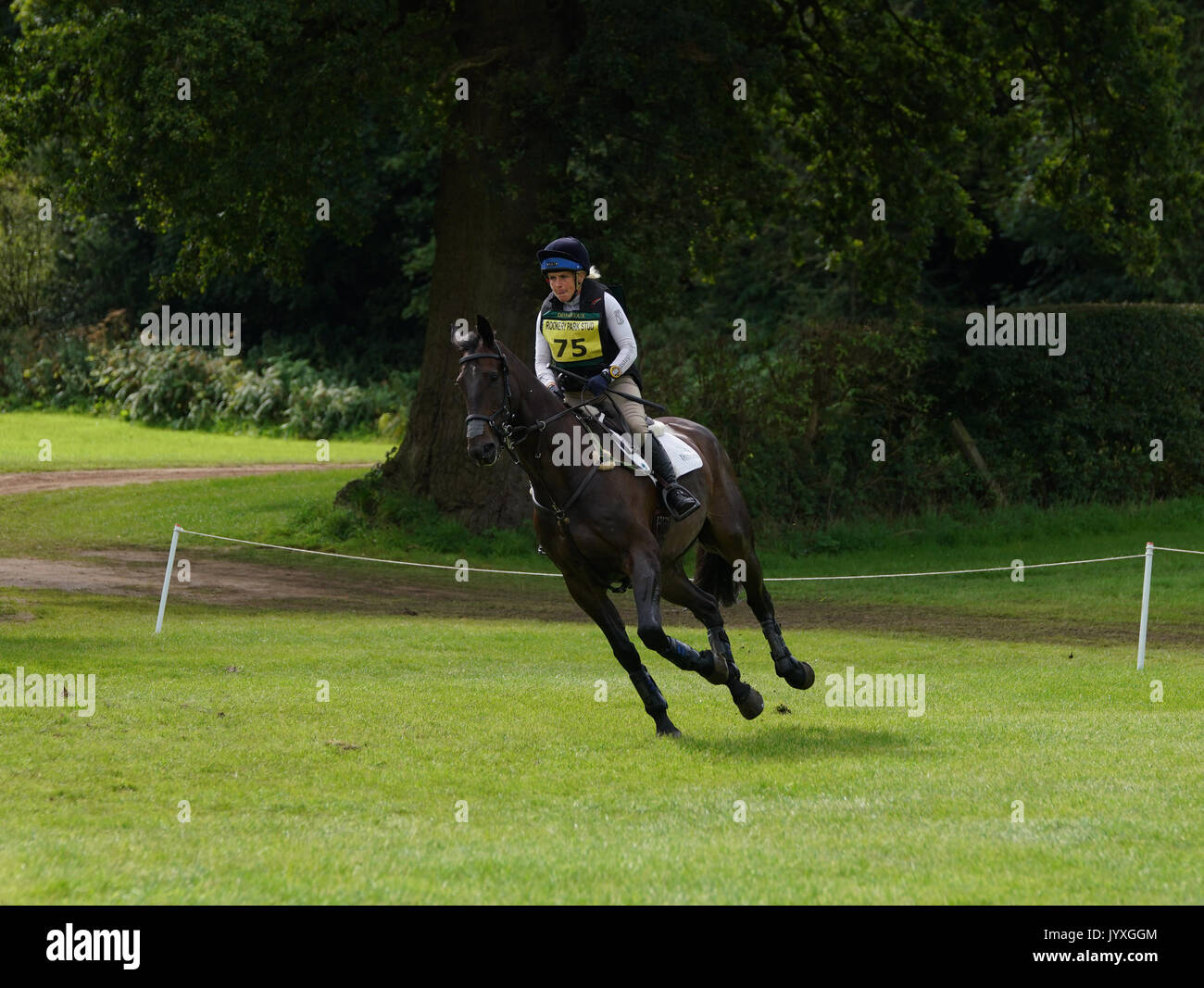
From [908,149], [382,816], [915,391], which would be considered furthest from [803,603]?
[382,816]

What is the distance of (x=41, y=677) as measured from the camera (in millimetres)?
13312

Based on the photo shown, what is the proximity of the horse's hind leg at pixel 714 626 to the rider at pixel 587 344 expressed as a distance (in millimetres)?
595

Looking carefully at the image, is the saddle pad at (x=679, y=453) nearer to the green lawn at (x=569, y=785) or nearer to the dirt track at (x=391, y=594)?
the green lawn at (x=569, y=785)

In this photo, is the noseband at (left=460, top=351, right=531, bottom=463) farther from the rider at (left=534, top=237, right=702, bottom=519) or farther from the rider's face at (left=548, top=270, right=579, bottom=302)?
the rider's face at (left=548, top=270, right=579, bottom=302)

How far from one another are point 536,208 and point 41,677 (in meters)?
13.2

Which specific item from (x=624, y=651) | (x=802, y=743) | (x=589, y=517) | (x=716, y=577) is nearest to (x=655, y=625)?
(x=624, y=651)

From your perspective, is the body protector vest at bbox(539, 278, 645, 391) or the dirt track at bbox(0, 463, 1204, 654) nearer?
the body protector vest at bbox(539, 278, 645, 391)

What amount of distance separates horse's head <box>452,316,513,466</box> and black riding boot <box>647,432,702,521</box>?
1.45 metres

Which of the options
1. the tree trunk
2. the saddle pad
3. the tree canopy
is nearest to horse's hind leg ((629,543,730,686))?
the saddle pad

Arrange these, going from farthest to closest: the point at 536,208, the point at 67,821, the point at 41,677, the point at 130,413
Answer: the point at 130,413 < the point at 536,208 < the point at 41,677 < the point at 67,821

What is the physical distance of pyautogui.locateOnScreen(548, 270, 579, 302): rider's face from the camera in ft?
37.6

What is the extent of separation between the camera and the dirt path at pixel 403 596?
19328 millimetres

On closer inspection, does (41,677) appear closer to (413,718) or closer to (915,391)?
(413,718)

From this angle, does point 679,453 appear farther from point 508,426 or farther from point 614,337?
point 508,426
